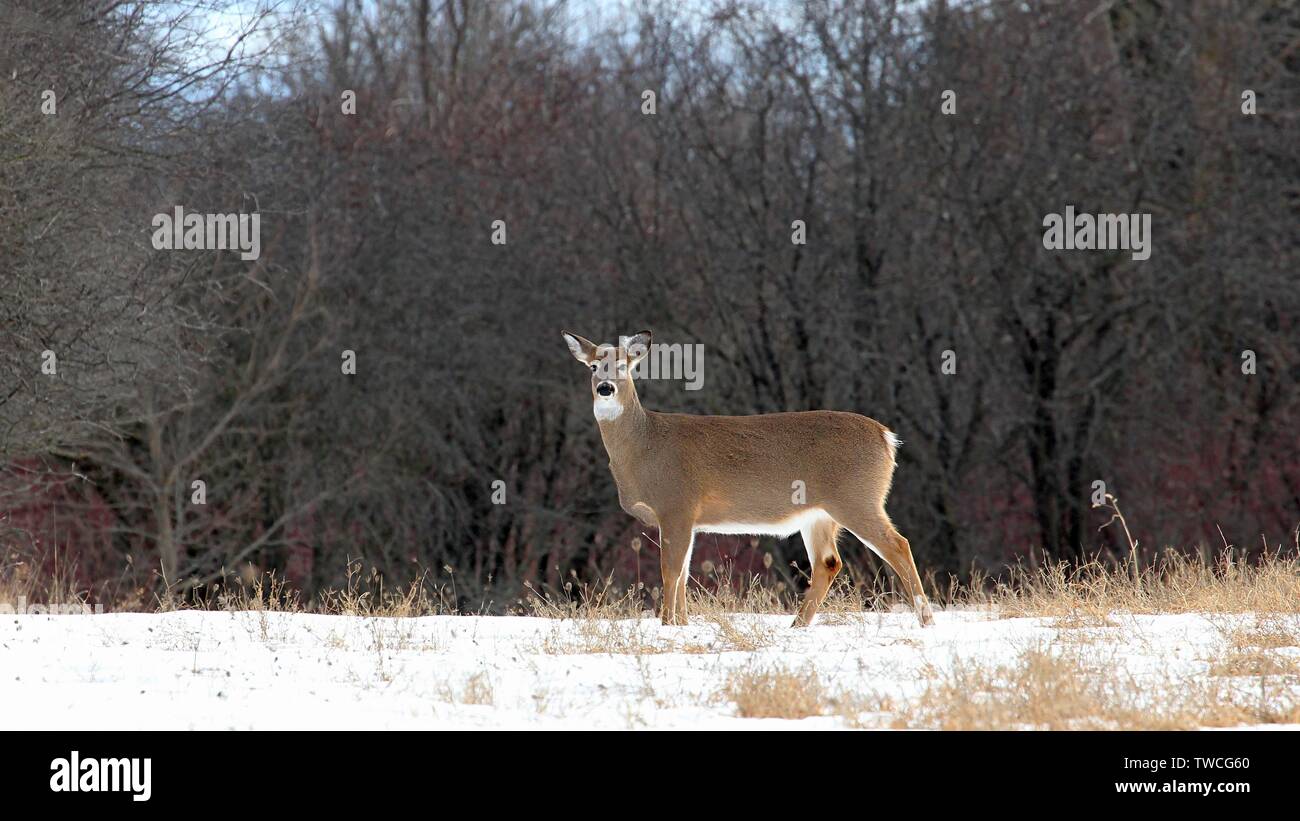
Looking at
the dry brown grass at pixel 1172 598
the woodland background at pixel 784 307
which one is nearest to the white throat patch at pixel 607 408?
the dry brown grass at pixel 1172 598

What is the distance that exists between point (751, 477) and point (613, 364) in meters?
1.16

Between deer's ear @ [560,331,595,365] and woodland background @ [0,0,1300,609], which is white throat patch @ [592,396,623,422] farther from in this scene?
woodland background @ [0,0,1300,609]

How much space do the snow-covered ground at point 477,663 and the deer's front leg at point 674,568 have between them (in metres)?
0.18

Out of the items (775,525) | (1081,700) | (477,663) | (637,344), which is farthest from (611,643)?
(1081,700)

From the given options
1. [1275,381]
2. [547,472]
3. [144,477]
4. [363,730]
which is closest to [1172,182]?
[1275,381]

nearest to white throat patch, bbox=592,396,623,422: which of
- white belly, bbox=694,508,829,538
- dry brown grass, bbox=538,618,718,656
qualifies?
white belly, bbox=694,508,829,538

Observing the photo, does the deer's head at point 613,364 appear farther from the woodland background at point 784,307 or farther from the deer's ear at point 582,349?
the woodland background at point 784,307

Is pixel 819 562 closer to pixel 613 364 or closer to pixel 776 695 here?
pixel 613 364

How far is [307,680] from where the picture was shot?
25.1 ft

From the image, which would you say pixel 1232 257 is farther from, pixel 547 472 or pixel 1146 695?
pixel 1146 695

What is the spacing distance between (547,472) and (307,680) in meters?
17.6

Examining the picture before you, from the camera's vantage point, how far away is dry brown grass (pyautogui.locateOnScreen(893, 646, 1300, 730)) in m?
6.59

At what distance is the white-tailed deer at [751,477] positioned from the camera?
10.5 m

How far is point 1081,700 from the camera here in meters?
6.78
